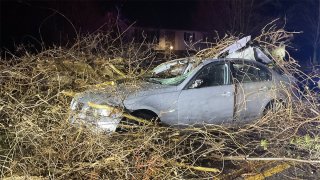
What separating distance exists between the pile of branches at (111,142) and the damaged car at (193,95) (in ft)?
1.24

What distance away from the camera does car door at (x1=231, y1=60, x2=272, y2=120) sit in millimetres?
7422

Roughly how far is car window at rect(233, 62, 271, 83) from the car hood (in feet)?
4.69

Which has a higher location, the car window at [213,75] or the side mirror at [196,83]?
the car window at [213,75]

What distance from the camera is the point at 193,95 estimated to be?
6941 mm

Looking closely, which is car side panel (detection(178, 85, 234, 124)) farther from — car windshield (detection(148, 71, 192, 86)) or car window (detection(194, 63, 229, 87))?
car windshield (detection(148, 71, 192, 86))

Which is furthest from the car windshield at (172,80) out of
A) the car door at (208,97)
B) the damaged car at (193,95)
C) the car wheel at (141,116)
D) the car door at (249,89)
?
the car door at (249,89)

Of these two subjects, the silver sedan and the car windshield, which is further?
the car windshield

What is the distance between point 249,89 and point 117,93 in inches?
106

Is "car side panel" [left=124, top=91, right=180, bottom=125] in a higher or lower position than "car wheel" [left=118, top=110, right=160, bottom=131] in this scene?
higher

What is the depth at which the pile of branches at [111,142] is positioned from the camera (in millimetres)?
4898

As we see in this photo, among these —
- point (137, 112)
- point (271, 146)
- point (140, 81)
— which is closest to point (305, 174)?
point (271, 146)

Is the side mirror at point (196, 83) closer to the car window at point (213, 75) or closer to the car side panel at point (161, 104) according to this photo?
the car window at point (213, 75)

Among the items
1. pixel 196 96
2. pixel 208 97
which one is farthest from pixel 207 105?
pixel 196 96

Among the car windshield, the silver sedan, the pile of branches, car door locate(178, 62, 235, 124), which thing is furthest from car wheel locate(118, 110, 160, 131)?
the car windshield
